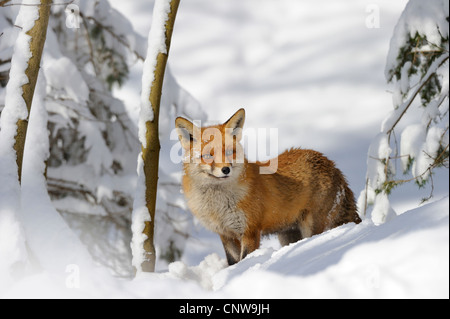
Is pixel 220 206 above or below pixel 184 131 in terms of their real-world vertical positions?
below

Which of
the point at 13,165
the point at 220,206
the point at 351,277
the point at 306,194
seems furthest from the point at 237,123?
the point at 351,277

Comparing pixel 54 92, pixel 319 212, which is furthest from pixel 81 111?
pixel 319 212

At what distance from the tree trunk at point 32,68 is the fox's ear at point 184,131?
1.53 metres

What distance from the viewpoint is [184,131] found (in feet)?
18.0

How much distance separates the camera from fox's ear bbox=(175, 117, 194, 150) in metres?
5.39

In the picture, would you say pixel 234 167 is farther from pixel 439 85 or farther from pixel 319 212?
pixel 439 85

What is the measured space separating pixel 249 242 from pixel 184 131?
147 cm

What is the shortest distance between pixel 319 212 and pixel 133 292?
3578 mm

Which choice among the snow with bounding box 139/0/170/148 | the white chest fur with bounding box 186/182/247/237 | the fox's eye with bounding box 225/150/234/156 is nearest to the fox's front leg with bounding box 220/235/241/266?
the white chest fur with bounding box 186/182/247/237

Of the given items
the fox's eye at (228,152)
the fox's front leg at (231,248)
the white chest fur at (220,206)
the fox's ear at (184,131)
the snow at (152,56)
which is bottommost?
the fox's front leg at (231,248)

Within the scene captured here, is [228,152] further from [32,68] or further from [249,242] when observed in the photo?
[32,68]

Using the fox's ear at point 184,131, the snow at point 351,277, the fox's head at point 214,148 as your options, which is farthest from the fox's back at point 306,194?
the snow at point 351,277

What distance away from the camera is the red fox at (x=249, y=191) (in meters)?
5.43

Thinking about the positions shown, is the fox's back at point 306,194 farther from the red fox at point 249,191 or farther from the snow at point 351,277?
the snow at point 351,277
